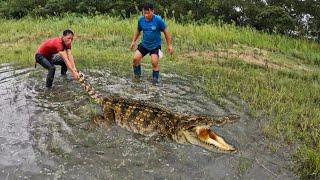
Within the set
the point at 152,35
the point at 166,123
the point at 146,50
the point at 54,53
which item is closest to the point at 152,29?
the point at 152,35

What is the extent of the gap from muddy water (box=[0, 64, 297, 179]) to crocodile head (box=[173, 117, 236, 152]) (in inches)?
4.5

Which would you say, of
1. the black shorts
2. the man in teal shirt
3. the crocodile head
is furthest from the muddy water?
the black shorts

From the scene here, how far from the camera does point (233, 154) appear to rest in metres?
6.62

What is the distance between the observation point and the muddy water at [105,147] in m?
6.09

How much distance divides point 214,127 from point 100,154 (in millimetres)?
1915

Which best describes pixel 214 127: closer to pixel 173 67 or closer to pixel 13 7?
pixel 173 67

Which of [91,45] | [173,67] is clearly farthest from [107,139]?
[91,45]

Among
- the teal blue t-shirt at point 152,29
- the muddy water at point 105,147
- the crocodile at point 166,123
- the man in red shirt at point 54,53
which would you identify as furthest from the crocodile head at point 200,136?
the teal blue t-shirt at point 152,29

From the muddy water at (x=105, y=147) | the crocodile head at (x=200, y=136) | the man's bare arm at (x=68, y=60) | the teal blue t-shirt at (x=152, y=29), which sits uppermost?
the teal blue t-shirt at (x=152, y=29)

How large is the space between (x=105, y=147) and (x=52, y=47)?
147 inches

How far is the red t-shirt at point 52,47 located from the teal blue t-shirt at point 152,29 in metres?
1.68

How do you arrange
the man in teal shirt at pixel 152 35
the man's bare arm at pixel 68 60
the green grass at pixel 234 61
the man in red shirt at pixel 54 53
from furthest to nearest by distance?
the man in teal shirt at pixel 152 35 < the man in red shirt at pixel 54 53 < the man's bare arm at pixel 68 60 < the green grass at pixel 234 61

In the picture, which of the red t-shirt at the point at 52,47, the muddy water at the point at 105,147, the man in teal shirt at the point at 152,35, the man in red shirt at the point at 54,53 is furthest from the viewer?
the man in teal shirt at the point at 152,35

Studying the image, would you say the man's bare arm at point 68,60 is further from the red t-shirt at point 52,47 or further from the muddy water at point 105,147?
the muddy water at point 105,147
